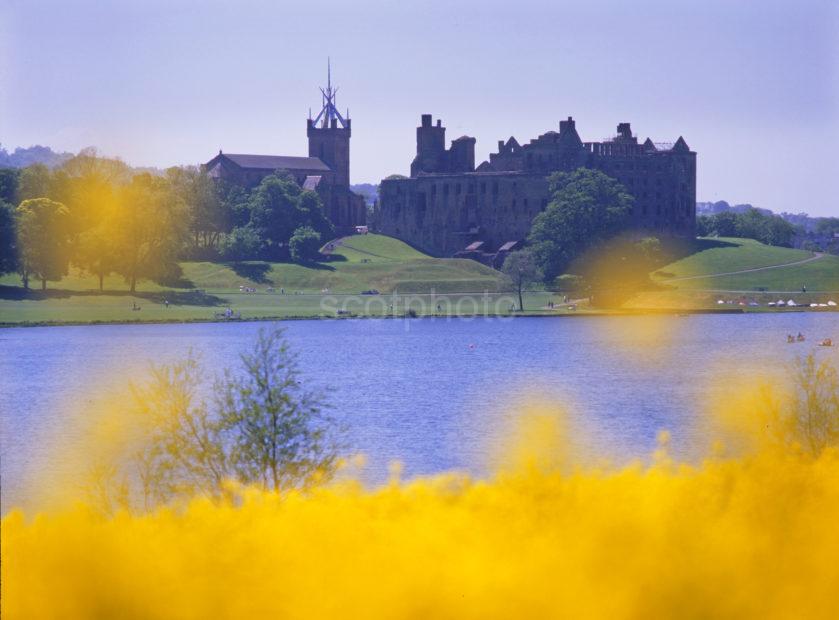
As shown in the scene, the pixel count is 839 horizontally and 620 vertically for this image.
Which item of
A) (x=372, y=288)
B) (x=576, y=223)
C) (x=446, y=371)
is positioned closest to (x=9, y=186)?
(x=372, y=288)

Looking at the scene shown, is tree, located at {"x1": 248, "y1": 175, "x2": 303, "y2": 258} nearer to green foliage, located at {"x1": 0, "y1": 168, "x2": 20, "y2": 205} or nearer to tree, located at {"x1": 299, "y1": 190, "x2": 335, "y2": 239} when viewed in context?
tree, located at {"x1": 299, "y1": 190, "x2": 335, "y2": 239}

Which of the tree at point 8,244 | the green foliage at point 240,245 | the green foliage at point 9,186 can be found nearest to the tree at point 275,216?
the green foliage at point 240,245

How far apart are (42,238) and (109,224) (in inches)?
269

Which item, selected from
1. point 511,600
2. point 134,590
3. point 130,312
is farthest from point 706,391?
point 130,312

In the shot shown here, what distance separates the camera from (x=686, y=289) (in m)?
132

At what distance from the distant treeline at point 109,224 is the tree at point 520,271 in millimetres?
24478

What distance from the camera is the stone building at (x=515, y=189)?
171 meters

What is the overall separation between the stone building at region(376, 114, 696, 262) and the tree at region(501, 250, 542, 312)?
99.9 feet

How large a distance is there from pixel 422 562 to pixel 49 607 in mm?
8590

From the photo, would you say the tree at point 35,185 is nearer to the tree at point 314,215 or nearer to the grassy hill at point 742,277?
the tree at point 314,215

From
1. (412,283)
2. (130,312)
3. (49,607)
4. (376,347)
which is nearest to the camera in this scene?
(49,607)

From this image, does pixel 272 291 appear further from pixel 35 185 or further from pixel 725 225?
pixel 725 225

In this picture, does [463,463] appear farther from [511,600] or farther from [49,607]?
[49,607]

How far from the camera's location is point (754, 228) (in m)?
181
